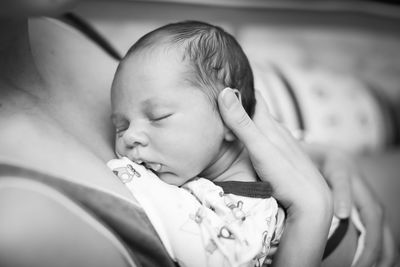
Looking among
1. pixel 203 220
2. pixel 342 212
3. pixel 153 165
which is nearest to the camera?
pixel 203 220

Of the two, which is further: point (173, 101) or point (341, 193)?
point (341, 193)

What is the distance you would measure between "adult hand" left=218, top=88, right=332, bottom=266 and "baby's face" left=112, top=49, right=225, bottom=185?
0.05 meters

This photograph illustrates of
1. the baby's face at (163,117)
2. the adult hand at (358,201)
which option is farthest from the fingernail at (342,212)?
the baby's face at (163,117)

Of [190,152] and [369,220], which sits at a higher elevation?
[190,152]

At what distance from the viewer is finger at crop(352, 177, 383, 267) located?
3.50 feet

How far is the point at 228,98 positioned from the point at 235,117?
0.13ft

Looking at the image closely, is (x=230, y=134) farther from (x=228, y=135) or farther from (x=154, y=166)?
(x=154, y=166)

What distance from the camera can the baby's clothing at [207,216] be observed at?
0.74m


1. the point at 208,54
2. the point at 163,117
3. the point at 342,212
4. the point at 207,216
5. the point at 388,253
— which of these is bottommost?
the point at 388,253

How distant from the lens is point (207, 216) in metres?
0.77

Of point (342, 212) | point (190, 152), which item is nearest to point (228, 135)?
point (190, 152)

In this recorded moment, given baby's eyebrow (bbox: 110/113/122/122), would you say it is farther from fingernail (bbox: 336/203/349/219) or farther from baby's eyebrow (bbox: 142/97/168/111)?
fingernail (bbox: 336/203/349/219)

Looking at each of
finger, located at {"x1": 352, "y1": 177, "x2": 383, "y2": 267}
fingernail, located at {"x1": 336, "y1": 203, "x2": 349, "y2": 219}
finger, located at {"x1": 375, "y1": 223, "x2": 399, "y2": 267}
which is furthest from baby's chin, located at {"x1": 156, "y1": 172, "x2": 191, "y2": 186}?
finger, located at {"x1": 375, "y1": 223, "x2": 399, "y2": 267}

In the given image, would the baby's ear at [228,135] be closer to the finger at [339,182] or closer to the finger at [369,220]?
the finger at [339,182]
